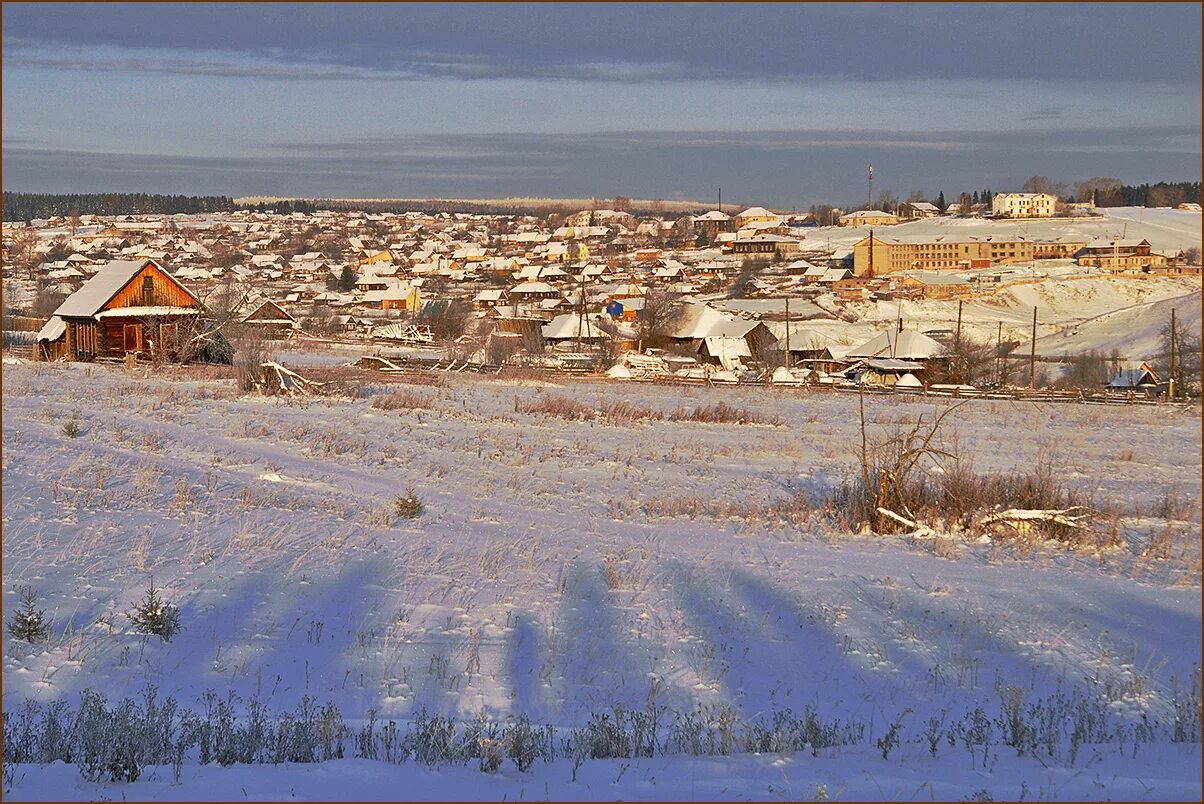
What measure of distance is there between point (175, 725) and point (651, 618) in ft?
12.1

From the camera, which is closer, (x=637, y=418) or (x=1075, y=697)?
(x=1075, y=697)

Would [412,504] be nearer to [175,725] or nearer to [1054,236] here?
[175,725]

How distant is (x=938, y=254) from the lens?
340ft

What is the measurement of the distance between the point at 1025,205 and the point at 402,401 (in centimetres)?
13089

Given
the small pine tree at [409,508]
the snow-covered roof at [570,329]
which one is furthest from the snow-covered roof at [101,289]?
the small pine tree at [409,508]

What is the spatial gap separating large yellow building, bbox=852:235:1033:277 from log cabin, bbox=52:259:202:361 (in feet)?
238

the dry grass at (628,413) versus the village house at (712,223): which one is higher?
the village house at (712,223)

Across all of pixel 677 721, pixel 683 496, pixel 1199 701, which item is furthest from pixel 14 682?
pixel 683 496

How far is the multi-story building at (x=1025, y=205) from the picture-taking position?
133250 millimetres

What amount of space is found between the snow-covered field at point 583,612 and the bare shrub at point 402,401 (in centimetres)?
713

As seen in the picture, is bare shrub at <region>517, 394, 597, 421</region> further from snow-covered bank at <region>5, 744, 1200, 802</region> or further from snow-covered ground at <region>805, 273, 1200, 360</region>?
snow-covered ground at <region>805, 273, 1200, 360</region>

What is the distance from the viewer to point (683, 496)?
44.1 feet

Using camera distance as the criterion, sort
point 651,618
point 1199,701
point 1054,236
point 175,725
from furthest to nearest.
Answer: point 1054,236 < point 651,618 < point 1199,701 < point 175,725

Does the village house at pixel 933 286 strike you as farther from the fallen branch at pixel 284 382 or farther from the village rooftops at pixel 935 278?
the fallen branch at pixel 284 382
